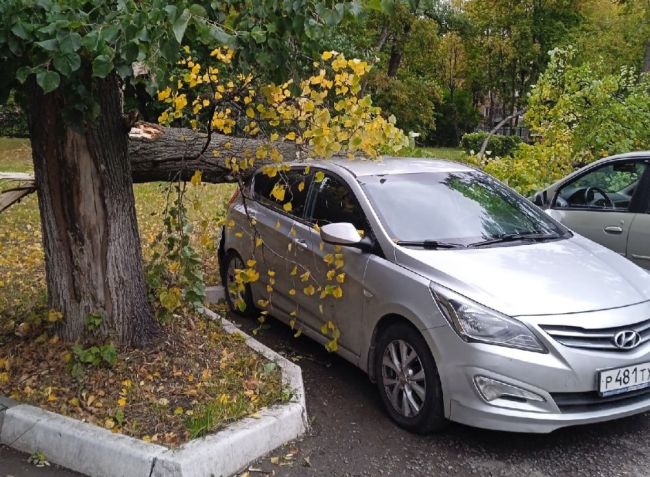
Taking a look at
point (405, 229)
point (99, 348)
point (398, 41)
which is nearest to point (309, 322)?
point (405, 229)

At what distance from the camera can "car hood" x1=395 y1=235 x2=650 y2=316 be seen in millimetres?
3723

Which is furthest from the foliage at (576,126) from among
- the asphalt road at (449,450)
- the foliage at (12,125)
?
the foliage at (12,125)

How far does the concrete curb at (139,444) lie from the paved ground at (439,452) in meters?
0.08

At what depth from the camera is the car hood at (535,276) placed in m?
3.72

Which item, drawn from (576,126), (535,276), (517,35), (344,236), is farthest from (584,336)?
(517,35)

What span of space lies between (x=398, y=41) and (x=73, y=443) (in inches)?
886

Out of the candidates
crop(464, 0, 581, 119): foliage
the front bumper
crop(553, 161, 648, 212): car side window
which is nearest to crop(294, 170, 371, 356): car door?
the front bumper

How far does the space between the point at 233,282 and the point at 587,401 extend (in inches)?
130

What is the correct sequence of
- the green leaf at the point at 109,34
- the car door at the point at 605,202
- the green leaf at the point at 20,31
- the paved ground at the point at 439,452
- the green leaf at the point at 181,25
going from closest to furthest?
1. the green leaf at the point at 181,25
2. the green leaf at the point at 109,34
3. the green leaf at the point at 20,31
4. the paved ground at the point at 439,452
5. the car door at the point at 605,202

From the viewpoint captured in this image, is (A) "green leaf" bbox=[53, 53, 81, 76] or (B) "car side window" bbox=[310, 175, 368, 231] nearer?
(A) "green leaf" bbox=[53, 53, 81, 76]

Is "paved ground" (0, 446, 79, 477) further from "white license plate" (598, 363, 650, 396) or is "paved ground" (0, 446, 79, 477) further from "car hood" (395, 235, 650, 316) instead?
"white license plate" (598, 363, 650, 396)

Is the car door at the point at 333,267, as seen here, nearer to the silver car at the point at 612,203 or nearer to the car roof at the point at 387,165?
the car roof at the point at 387,165

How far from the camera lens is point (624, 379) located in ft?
11.9

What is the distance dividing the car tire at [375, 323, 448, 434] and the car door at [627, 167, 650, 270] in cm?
280
